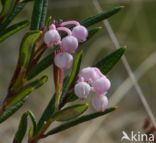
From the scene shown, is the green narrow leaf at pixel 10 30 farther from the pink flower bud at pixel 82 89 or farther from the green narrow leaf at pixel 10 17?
the pink flower bud at pixel 82 89

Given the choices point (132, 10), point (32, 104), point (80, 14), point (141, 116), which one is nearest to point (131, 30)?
point (132, 10)

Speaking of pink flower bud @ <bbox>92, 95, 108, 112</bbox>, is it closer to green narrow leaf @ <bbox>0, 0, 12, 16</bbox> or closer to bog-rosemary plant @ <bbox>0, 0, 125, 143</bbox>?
bog-rosemary plant @ <bbox>0, 0, 125, 143</bbox>

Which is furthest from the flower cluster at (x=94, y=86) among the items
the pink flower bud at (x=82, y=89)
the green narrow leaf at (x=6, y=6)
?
the green narrow leaf at (x=6, y=6)

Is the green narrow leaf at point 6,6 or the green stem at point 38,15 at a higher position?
the green narrow leaf at point 6,6

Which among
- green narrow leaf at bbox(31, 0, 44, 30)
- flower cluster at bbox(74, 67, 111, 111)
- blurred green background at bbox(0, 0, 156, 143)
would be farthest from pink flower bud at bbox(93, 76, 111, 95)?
blurred green background at bbox(0, 0, 156, 143)

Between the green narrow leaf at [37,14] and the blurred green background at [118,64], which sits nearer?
the green narrow leaf at [37,14]

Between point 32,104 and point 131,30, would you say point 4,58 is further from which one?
point 131,30
